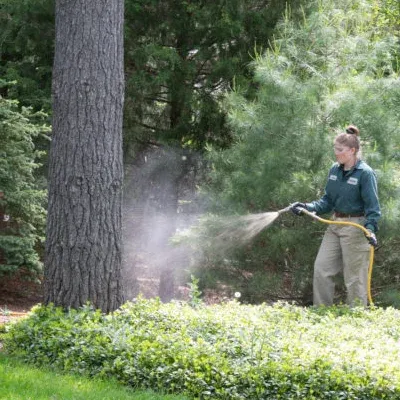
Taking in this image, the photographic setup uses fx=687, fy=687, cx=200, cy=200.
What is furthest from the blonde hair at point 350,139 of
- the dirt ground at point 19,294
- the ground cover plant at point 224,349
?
the dirt ground at point 19,294

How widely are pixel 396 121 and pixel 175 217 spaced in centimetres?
429

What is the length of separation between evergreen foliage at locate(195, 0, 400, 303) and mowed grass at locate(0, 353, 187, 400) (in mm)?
4020

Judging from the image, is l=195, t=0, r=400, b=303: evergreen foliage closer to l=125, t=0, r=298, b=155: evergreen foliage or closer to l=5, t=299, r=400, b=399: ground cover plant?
l=125, t=0, r=298, b=155: evergreen foliage

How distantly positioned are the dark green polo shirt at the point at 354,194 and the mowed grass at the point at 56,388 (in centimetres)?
304

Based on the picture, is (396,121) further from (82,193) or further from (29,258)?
(29,258)

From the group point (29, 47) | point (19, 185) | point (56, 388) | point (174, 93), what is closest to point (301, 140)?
point (174, 93)

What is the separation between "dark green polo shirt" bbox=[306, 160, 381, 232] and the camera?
6707 mm

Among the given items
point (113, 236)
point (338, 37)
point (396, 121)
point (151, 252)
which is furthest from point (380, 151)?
point (151, 252)

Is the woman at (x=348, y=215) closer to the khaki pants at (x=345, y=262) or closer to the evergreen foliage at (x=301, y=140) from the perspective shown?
the khaki pants at (x=345, y=262)

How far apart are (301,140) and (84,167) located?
321 centimetres

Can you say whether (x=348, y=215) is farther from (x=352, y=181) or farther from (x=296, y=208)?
(x=296, y=208)

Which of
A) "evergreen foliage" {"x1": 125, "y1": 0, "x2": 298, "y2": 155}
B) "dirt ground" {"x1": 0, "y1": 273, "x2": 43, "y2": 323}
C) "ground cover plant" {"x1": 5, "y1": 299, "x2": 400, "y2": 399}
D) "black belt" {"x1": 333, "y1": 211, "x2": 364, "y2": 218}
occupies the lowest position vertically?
"dirt ground" {"x1": 0, "y1": 273, "x2": 43, "y2": 323}

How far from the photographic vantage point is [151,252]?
11.4 metres

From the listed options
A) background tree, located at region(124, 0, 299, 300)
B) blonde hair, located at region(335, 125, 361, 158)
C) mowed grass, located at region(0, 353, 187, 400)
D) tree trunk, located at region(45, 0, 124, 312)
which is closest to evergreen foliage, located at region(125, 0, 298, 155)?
background tree, located at region(124, 0, 299, 300)
